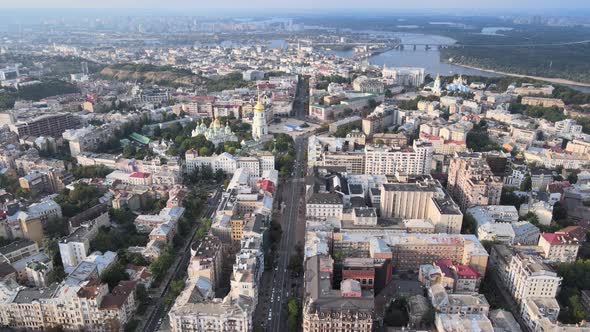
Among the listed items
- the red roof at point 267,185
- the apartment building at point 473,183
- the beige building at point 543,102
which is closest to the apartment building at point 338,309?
the red roof at point 267,185

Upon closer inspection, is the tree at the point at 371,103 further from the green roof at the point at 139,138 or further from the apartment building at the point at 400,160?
the green roof at the point at 139,138

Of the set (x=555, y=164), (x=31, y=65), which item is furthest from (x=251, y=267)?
(x=31, y=65)

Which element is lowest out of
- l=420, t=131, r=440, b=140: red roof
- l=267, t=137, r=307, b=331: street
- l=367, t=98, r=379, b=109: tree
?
l=267, t=137, r=307, b=331: street

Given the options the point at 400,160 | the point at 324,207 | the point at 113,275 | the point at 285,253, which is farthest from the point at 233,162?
the point at 113,275

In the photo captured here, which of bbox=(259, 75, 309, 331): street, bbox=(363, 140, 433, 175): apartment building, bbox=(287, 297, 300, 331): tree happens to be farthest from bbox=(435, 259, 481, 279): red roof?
bbox=(363, 140, 433, 175): apartment building

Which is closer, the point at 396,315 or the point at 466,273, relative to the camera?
the point at 396,315

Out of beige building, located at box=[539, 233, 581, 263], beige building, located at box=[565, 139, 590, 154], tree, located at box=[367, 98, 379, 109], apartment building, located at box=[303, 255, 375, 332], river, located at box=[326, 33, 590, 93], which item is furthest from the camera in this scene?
river, located at box=[326, 33, 590, 93]

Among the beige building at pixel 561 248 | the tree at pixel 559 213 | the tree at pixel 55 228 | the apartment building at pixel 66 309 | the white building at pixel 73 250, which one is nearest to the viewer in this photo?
the apartment building at pixel 66 309

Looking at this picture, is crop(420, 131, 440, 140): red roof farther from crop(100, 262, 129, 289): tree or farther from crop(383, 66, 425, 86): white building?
crop(383, 66, 425, 86): white building

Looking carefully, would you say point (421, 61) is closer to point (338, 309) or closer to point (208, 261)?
point (208, 261)
